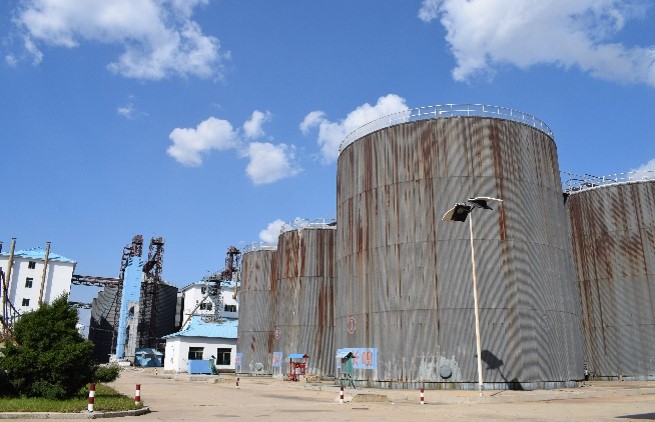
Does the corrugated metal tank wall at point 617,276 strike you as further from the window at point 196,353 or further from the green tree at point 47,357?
the window at point 196,353

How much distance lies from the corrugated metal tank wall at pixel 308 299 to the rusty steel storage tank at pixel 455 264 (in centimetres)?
1156

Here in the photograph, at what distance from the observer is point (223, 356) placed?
73.9 m

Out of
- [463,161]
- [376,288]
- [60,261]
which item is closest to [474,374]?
[376,288]

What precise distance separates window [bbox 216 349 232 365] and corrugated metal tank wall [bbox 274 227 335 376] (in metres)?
22.6

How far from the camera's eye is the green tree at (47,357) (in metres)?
20.9

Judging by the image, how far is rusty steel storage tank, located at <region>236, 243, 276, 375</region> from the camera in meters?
56.7

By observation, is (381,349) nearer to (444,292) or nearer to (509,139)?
(444,292)

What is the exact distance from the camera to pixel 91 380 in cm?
2241

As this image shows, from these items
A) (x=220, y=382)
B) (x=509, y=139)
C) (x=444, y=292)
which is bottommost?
(x=220, y=382)

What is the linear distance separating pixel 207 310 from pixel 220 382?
48209 mm

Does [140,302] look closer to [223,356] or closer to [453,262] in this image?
[223,356]

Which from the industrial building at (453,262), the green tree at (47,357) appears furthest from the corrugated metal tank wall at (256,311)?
the green tree at (47,357)

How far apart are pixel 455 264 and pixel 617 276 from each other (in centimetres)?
1840

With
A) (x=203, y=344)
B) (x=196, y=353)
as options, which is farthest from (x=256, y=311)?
Answer: (x=196, y=353)
